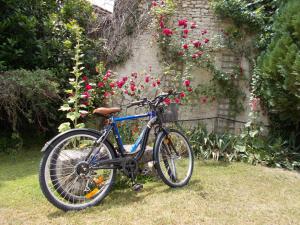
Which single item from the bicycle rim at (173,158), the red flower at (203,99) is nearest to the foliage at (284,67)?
the red flower at (203,99)

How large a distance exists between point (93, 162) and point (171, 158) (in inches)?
42.9

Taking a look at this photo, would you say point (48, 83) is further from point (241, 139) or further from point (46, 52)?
point (241, 139)

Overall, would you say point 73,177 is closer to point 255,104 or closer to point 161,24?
point 255,104

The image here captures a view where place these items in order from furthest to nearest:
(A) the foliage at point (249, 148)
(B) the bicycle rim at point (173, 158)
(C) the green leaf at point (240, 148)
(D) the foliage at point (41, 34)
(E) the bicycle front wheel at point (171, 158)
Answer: (D) the foliage at point (41, 34)
(C) the green leaf at point (240, 148)
(A) the foliage at point (249, 148)
(B) the bicycle rim at point (173, 158)
(E) the bicycle front wheel at point (171, 158)

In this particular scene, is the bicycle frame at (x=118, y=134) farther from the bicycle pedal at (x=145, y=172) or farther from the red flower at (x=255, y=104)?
the red flower at (x=255, y=104)

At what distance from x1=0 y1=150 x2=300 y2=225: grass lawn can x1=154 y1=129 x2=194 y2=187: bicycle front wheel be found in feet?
0.43

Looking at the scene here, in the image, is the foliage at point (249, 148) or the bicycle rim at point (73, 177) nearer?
the bicycle rim at point (73, 177)

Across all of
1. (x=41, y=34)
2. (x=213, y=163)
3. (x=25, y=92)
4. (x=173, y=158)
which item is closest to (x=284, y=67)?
(x=213, y=163)

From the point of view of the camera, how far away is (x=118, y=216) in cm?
Answer: 287

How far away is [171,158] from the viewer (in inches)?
149

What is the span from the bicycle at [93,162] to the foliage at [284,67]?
2361 mm

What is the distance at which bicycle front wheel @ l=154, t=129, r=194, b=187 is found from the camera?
3539mm

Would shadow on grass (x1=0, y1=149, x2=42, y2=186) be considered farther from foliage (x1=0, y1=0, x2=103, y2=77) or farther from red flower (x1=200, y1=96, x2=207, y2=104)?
red flower (x1=200, y1=96, x2=207, y2=104)

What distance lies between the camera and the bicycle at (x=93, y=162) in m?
2.95
